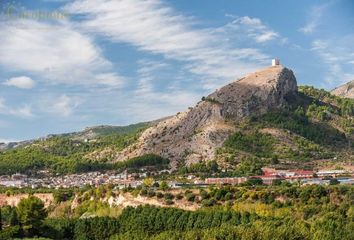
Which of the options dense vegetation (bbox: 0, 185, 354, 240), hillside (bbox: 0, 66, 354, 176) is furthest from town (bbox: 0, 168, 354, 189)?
dense vegetation (bbox: 0, 185, 354, 240)

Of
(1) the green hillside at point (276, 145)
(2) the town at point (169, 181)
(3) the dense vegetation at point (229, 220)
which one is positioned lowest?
(3) the dense vegetation at point (229, 220)

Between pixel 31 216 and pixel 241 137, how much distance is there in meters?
83.3

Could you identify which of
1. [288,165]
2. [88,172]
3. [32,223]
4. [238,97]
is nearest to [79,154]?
[88,172]

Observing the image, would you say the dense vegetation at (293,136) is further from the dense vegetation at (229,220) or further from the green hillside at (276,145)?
the dense vegetation at (229,220)

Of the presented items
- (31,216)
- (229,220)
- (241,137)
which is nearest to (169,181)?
(241,137)

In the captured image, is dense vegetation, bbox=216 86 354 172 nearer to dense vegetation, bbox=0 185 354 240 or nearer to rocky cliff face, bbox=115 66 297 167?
rocky cliff face, bbox=115 66 297 167

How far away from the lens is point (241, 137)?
482 feet

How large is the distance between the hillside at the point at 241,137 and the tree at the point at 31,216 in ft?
189

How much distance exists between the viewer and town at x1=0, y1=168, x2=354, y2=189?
10544cm

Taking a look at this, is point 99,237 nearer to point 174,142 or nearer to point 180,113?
point 174,142

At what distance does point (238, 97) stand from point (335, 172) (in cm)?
5258

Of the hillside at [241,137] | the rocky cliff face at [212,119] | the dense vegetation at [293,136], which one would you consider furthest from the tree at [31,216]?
the rocky cliff face at [212,119]

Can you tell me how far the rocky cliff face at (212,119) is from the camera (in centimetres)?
14662

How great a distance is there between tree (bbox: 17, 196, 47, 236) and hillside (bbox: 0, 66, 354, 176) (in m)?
57.5
